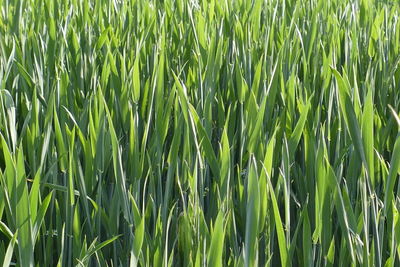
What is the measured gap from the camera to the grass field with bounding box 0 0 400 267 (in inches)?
30.5

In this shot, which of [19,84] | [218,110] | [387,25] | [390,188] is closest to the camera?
[390,188]

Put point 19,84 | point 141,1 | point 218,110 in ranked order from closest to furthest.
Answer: point 218,110 < point 19,84 < point 141,1

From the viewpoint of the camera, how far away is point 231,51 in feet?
4.99

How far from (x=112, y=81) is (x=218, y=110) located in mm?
180

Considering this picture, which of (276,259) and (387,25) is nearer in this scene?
(276,259)

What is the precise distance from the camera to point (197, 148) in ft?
2.82

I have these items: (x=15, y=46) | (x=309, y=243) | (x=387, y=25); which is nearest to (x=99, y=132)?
(x=309, y=243)

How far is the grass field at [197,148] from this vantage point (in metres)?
0.77

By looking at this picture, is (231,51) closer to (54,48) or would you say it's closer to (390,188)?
(54,48)

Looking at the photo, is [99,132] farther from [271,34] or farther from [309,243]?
[271,34]

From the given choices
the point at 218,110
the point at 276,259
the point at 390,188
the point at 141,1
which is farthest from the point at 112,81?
the point at 141,1

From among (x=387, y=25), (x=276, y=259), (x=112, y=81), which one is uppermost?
(x=387, y=25)

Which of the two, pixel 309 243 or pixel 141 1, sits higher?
pixel 141 1

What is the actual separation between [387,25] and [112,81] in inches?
33.3
